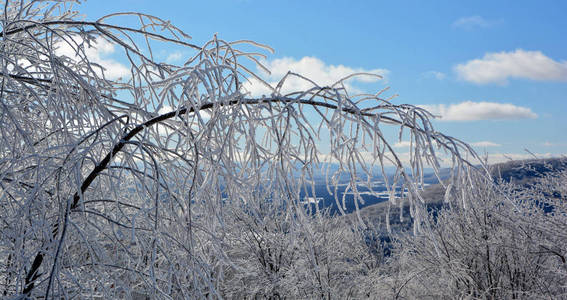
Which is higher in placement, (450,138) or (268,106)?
(268,106)

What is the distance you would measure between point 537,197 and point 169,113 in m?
12.2

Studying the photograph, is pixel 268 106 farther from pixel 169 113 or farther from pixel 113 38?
pixel 113 38

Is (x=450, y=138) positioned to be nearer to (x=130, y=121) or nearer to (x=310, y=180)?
(x=310, y=180)

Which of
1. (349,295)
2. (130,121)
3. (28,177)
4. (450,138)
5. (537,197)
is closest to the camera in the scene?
(450,138)

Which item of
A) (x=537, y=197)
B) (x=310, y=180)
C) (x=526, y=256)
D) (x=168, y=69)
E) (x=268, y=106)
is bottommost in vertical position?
(x=526, y=256)

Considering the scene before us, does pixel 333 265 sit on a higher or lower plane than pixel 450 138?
lower

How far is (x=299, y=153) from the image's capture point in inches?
76.9

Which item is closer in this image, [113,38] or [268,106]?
[268,106]

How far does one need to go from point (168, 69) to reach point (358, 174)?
5.09 feet

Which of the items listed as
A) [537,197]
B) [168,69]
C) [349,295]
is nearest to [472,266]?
[537,197]

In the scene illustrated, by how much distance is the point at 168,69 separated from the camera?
271 cm

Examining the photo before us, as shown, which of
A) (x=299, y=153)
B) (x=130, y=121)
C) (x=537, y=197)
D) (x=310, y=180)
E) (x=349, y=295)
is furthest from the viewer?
(x=349, y=295)

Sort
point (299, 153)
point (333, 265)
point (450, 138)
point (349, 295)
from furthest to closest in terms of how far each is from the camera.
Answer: point (333, 265)
point (349, 295)
point (299, 153)
point (450, 138)

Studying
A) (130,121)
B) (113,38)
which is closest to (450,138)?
(130,121)
